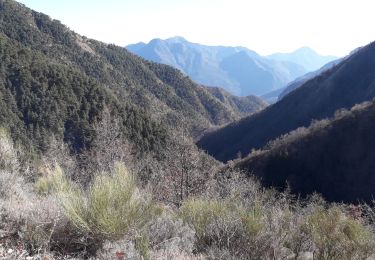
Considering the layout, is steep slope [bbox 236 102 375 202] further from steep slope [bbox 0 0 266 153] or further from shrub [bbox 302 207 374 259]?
shrub [bbox 302 207 374 259]

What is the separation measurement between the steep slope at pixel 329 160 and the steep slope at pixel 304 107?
4036 cm

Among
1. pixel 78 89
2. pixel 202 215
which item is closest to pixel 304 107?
pixel 78 89

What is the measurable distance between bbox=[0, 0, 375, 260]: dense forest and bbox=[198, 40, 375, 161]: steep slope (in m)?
42.9

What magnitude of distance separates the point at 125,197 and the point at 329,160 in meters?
57.1

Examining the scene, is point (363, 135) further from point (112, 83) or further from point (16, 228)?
point (112, 83)

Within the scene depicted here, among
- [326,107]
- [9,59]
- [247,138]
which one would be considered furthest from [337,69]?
[9,59]

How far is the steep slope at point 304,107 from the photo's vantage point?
10288 centimetres

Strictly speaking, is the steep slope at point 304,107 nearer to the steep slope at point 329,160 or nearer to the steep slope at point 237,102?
the steep slope at point 329,160

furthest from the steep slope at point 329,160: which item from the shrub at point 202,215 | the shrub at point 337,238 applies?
the shrub at point 337,238

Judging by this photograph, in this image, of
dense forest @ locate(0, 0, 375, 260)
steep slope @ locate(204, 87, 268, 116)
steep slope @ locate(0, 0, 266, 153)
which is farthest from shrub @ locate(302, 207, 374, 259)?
steep slope @ locate(204, 87, 268, 116)

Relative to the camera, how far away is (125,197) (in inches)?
138

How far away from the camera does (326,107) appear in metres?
103

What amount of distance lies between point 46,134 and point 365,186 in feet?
121

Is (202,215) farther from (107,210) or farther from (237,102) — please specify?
(237,102)
